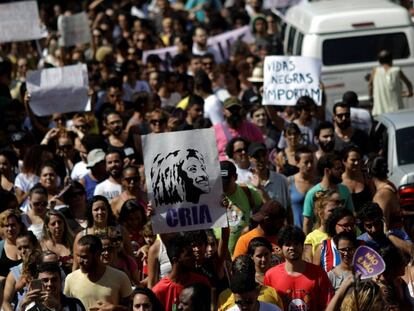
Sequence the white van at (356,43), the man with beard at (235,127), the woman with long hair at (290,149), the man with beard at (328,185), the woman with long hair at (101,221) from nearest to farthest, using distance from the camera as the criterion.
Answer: the woman with long hair at (101,221)
the man with beard at (328,185)
the woman with long hair at (290,149)
the man with beard at (235,127)
the white van at (356,43)

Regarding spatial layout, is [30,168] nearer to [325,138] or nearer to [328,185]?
[325,138]

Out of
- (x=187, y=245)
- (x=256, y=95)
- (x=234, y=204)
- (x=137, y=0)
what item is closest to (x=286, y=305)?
(x=187, y=245)

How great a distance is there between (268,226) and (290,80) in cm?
591

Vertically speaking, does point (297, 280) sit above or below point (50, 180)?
below

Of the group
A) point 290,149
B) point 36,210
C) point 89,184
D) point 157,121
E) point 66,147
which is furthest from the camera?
point 157,121

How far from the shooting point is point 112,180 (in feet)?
49.8

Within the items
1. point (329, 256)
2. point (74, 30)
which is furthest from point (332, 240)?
point (74, 30)

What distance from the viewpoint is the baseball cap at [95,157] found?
Result: 15710 millimetres

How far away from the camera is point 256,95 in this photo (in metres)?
20.0

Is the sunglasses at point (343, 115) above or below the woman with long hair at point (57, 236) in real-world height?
above

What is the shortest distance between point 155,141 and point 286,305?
175 centimetres

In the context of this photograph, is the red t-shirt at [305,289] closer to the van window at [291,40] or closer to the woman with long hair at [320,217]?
the woman with long hair at [320,217]

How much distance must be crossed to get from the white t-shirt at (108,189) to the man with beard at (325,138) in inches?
83.5

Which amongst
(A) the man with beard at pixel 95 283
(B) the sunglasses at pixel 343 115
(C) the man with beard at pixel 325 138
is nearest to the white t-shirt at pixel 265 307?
(A) the man with beard at pixel 95 283
